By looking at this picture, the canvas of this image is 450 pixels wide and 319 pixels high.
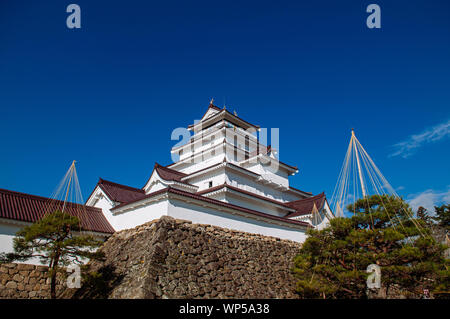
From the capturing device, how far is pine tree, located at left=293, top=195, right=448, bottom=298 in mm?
8961

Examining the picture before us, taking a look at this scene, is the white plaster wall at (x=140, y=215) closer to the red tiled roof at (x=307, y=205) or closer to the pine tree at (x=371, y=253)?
the pine tree at (x=371, y=253)

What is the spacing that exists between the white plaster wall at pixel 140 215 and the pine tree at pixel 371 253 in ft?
18.5

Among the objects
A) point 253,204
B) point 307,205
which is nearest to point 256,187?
Result: point 253,204

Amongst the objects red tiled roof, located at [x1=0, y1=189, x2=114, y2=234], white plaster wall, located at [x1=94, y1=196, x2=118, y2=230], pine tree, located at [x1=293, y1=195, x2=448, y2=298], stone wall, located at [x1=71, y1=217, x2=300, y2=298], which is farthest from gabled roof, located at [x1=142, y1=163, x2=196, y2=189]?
pine tree, located at [x1=293, y1=195, x2=448, y2=298]

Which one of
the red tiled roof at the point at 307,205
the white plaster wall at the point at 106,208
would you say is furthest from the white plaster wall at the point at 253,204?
the white plaster wall at the point at 106,208

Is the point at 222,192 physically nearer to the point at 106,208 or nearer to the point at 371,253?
the point at 106,208

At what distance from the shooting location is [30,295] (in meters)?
10.5

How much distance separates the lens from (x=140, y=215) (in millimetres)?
12797

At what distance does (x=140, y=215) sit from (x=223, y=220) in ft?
11.9

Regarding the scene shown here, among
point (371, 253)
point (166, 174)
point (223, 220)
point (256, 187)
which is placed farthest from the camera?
point (256, 187)

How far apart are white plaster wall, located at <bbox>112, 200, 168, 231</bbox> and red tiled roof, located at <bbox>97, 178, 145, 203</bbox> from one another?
1.18 meters

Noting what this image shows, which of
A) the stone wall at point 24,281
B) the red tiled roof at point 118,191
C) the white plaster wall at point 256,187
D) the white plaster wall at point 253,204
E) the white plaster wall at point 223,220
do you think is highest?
the white plaster wall at point 256,187

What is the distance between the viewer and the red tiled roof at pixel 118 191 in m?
15.1
